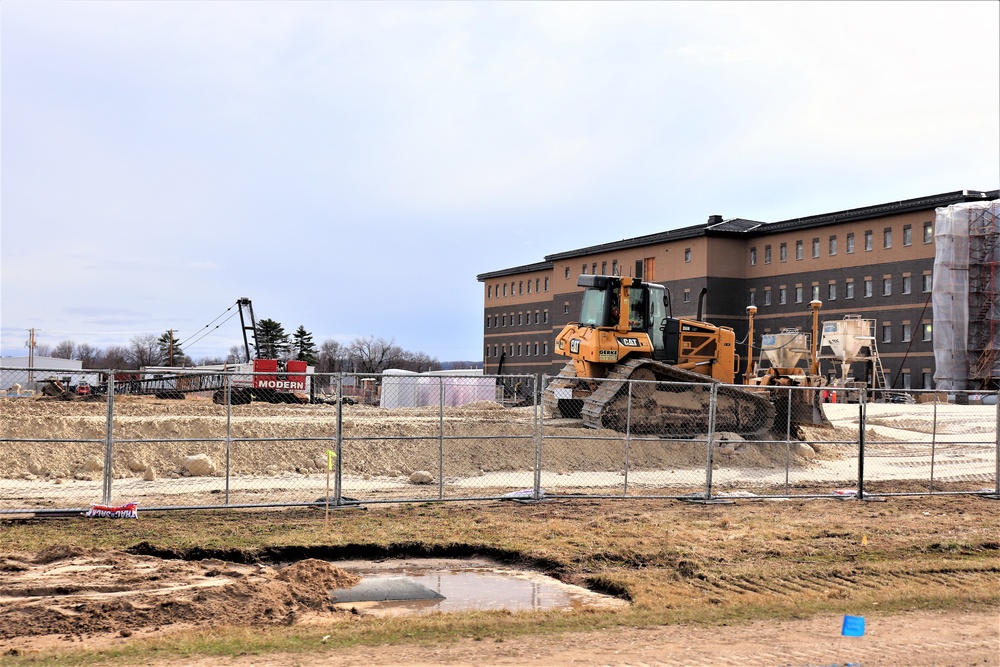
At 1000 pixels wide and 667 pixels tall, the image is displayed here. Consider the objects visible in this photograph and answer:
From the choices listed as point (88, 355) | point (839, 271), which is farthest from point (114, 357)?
point (839, 271)

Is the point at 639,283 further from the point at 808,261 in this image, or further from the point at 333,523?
the point at 808,261

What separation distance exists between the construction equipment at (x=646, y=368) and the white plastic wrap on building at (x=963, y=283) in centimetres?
3642

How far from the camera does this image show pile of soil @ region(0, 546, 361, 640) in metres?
7.91

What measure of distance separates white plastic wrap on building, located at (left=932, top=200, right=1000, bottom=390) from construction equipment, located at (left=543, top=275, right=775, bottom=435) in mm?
36415

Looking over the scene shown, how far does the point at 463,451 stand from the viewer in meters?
19.5

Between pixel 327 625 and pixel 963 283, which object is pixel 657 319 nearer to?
pixel 327 625

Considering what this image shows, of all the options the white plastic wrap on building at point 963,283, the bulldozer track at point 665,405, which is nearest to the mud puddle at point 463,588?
the bulldozer track at point 665,405

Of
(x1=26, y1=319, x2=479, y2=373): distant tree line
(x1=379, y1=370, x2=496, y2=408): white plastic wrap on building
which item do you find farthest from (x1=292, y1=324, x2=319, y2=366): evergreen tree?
(x1=379, y1=370, x2=496, y2=408): white plastic wrap on building

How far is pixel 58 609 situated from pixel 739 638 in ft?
18.9

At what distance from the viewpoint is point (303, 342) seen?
11256 cm

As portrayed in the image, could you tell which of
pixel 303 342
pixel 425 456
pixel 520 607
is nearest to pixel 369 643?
pixel 520 607

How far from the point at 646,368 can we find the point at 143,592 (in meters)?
15.5

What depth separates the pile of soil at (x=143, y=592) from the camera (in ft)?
26.0

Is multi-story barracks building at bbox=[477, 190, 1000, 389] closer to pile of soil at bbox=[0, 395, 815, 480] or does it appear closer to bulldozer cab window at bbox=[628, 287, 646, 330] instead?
bulldozer cab window at bbox=[628, 287, 646, 330]
